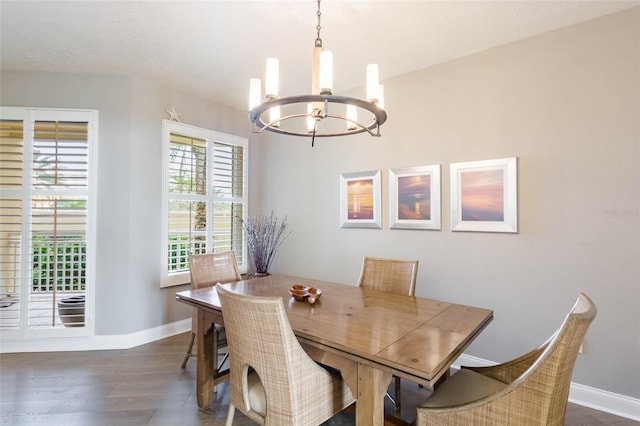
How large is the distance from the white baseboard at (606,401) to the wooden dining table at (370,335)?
4.13 feet

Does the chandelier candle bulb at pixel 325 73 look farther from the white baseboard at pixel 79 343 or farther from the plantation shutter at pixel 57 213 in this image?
the white baseboard at pixel 79 343

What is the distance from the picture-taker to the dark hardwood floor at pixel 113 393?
6.56 feet

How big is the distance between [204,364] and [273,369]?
1040 millimetres

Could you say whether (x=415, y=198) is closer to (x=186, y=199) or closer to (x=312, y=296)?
(x=312, y=296)

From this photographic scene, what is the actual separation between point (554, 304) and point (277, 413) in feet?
7.17

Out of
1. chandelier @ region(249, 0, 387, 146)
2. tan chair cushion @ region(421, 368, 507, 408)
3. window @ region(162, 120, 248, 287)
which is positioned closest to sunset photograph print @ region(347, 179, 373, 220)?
chandelier @ region(249, 0, 387, 146)

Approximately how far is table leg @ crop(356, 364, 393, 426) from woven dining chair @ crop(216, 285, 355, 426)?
0.22 metres

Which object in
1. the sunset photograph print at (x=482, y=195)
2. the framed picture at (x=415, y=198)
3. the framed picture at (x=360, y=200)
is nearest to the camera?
the sunset photograph print at (x=482, y=195)

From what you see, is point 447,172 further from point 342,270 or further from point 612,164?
point 342,270

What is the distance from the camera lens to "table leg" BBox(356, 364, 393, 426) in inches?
49.9

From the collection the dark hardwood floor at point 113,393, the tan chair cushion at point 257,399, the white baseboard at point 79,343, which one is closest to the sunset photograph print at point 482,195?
the dark hardwood floor at point 113,393

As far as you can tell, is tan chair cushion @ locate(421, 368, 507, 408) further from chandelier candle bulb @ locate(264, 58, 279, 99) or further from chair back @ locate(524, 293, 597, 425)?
chandelier candle bulb @ locate(264, 58, 279, 99)

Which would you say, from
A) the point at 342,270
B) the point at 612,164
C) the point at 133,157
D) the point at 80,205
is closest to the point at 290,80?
the point at 133,157

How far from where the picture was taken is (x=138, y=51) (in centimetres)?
271
